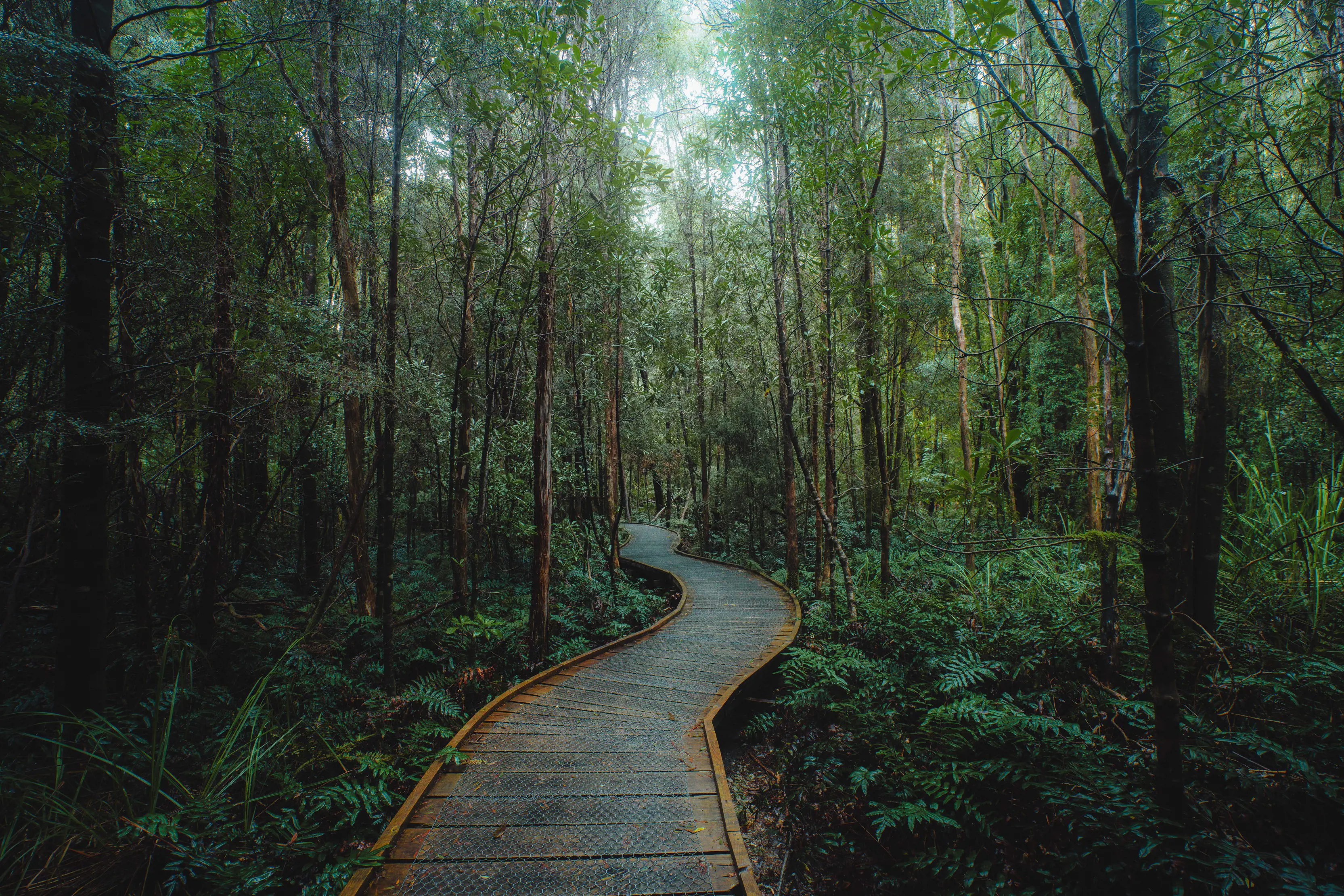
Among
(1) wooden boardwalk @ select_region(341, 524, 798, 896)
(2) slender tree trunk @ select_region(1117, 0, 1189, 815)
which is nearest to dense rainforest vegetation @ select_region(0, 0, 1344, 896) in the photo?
(2) slender tree trunk @ select_region(1117, 0, 1189, 815)

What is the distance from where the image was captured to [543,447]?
5.73 m

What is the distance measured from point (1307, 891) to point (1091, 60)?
4863mm

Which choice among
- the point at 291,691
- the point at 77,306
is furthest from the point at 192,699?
the point at 77,306

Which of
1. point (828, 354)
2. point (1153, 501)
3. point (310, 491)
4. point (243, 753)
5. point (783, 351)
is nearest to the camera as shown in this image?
point (1153, 501)

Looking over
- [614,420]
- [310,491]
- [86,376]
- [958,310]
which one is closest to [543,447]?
[86,376]

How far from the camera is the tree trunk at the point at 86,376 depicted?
322cm

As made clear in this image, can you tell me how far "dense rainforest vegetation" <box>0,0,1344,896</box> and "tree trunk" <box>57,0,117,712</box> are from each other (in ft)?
0.09

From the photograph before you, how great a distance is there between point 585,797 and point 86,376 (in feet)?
14.3

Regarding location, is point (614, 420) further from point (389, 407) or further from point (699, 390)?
point (389, 407)

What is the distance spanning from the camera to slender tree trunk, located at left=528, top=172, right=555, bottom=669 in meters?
Result: 5.63

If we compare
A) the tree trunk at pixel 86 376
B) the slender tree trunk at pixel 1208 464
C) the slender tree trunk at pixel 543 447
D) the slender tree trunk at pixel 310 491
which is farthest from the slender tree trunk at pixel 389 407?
the slender tree trunk at pixel 1208 464

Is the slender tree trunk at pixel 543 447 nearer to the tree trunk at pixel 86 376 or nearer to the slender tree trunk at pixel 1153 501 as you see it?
the tree trunk at pixel 86 376

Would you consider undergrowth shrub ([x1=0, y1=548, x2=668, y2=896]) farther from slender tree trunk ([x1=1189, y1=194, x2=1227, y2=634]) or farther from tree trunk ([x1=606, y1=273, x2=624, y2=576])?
slender tree trunk ([x1=1189, y1=194, x2=1227, y2=634])

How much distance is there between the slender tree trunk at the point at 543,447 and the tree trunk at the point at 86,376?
10.8 ft
